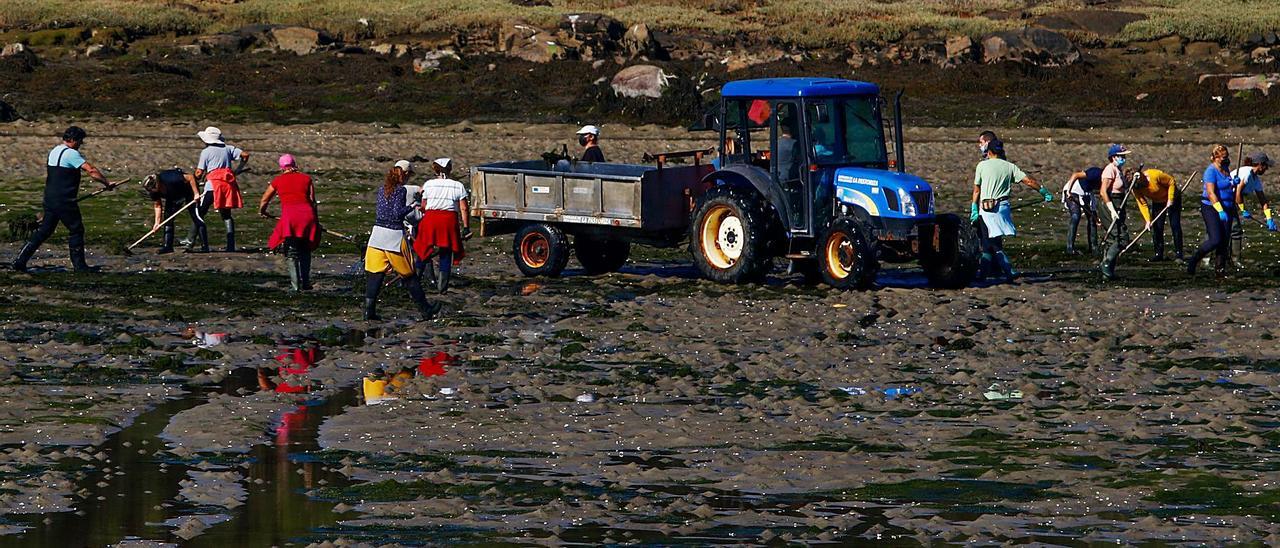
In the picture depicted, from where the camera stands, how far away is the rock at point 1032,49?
52.5 meters

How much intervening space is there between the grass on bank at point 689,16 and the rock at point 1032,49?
627 centimetres

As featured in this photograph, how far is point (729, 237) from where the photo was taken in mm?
20719

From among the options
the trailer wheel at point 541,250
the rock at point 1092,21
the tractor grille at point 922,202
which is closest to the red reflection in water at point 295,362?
the trailer wheel at point 541,250

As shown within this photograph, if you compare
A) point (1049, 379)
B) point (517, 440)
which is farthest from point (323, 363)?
point (1049, 379)

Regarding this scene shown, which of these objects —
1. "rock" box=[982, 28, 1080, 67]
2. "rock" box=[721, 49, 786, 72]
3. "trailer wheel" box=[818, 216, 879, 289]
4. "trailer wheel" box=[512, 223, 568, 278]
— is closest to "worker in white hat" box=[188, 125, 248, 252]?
"trailer wheel" box=[512, 223, 568, 278]

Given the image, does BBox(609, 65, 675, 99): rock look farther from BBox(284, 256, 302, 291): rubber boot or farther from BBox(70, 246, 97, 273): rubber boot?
BBox(284, 256, 302, 291): rubber boot

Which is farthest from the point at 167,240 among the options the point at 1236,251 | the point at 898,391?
the point at 1236,251

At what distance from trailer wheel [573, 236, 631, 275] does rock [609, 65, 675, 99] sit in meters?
24.3

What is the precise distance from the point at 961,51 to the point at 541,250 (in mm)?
34059

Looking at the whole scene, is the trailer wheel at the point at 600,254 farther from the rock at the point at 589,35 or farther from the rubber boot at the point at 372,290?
the rock at the point at 589,35

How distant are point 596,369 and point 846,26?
48711 millimetres

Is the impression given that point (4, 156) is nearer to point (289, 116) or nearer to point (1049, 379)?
point (289, 116)

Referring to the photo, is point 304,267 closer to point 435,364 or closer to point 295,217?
point 295,217

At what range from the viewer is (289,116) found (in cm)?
4638
